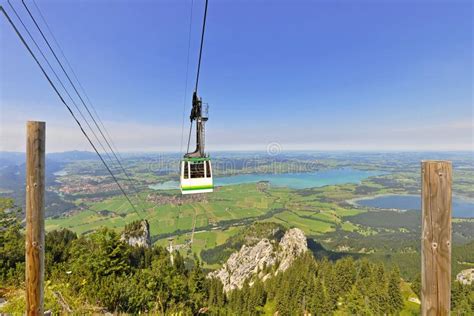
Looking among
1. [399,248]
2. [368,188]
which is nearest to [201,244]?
[399,248]

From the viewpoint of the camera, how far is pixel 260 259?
68.4 m

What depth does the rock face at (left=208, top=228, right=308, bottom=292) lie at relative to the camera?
2491 inches

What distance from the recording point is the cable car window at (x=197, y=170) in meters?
8.95

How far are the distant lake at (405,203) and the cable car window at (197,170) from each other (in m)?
161

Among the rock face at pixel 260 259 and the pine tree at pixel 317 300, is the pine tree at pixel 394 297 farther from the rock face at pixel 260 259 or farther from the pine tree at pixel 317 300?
the rock face at pixel 260 259

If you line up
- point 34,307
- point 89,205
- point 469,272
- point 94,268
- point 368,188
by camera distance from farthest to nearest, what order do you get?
point 368,188 → point 89,205 → point 469,272 → point 94,268 → point 34,307

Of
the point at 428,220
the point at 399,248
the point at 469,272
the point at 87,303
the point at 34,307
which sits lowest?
the point at 399,248

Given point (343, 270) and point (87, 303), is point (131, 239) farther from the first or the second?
point (87, 303)

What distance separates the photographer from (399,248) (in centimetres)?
8312

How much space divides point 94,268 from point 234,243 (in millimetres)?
74398

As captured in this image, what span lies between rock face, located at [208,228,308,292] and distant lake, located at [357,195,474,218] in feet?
330

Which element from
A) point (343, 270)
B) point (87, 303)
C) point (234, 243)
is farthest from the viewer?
point (234, 243)

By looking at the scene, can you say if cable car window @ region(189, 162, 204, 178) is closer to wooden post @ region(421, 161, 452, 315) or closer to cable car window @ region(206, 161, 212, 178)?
cable car window @ region(206, 161, 212, 178)

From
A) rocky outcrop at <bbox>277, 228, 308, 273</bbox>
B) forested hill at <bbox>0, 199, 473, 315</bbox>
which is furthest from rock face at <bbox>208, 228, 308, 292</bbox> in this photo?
forested hill at <bbox>0, 199, 473, 315</bbox>
